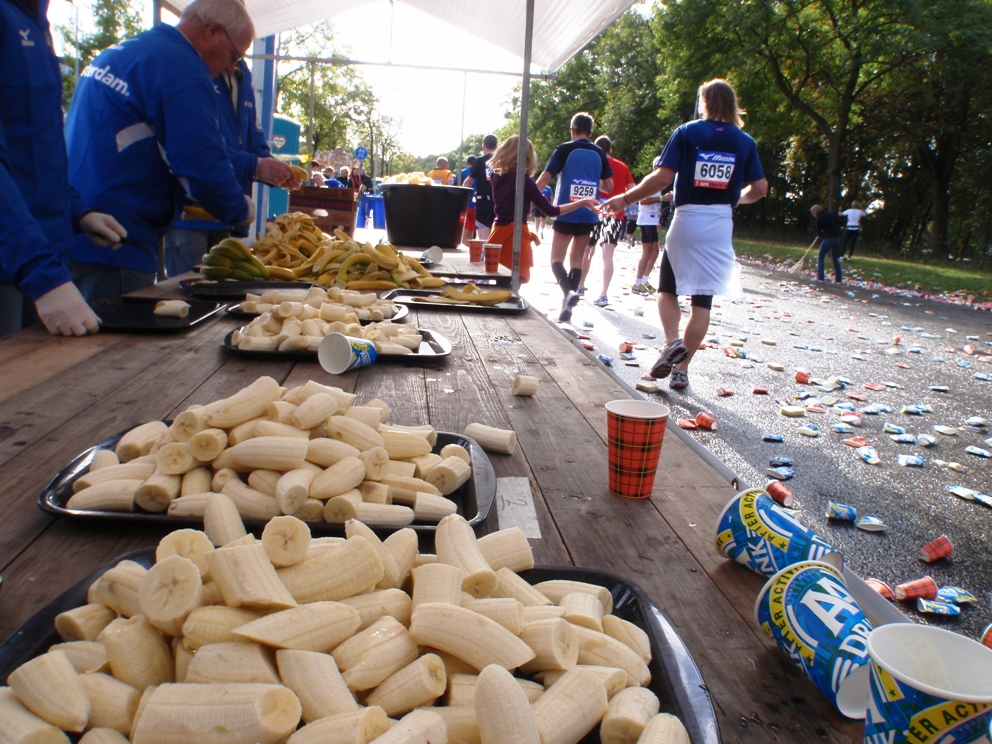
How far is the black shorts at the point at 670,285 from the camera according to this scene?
17.8 feet

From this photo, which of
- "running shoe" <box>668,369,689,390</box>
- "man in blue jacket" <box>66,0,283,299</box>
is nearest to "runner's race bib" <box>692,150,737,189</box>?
"running shoe" <box>668,369,689,390</box>

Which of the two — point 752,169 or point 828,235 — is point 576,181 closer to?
point 752,169

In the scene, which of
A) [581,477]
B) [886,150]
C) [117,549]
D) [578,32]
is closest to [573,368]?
[581,477]

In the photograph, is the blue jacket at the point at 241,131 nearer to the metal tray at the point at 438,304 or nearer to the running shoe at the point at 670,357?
the metal tray at the point at 438,304

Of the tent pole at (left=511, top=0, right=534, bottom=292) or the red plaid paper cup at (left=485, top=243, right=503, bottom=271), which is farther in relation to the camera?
the red plaid paper cup at (left=485, top=243, right=503, bottom=271)

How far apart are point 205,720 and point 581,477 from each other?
41.6 inches

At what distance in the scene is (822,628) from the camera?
96 centimetres

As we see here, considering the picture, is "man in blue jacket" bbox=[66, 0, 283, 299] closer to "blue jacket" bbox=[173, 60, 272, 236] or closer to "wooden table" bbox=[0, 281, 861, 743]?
"blue jacket" bbox=[173, 60, 272, 236]

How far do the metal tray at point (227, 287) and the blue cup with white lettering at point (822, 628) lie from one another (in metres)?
3.15

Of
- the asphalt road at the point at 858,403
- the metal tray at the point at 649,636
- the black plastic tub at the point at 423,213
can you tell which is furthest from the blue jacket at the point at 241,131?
the metal tray at the point at 649,636

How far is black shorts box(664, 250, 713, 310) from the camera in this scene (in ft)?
17.8

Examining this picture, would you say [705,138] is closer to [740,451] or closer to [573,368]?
[740,451]

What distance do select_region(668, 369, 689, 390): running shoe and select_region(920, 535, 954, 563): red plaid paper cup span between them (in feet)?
8.38

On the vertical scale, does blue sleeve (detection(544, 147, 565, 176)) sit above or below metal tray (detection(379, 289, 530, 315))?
above
